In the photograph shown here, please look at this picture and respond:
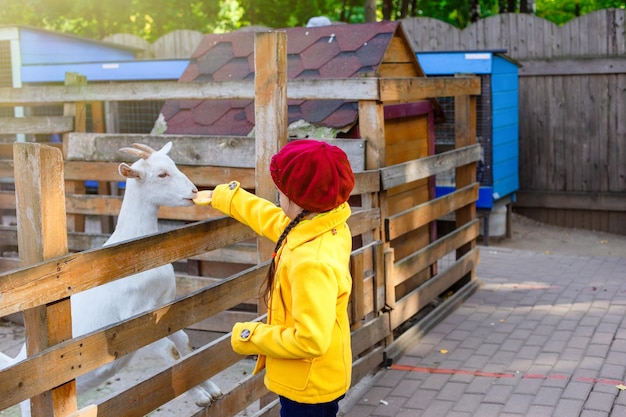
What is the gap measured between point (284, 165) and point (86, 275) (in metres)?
0.84

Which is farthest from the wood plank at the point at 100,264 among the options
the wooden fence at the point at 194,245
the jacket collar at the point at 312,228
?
the jacket collar at the point at 312,228

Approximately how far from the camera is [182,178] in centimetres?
459

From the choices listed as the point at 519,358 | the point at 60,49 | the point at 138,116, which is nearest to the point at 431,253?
the point at 519,358

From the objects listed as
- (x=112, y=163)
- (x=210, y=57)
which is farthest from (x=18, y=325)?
(x=210, y=57)

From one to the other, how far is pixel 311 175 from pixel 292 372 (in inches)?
27.9

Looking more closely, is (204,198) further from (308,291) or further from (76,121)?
(76,121)

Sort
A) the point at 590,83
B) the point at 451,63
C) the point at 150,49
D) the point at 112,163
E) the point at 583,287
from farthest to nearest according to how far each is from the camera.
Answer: the point at 150,49 → the point at 590,83 → the point at 451,63 → the point at 583,287 → the point at 112,163

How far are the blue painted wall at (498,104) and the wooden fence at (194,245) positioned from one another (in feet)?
7.62

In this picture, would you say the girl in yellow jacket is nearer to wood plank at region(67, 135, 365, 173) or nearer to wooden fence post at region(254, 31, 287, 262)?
wooden fence post at region(254, 31, 287, 262)

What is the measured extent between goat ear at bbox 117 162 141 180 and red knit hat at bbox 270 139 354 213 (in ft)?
4.33

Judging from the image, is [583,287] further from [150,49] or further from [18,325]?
[150,49]

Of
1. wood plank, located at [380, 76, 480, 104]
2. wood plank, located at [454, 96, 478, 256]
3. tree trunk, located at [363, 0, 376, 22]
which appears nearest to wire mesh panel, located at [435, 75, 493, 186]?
wood plank, located at [454, 96, 478, 256]

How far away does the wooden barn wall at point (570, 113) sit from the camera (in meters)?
11.4

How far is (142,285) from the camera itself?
453 centimetres
